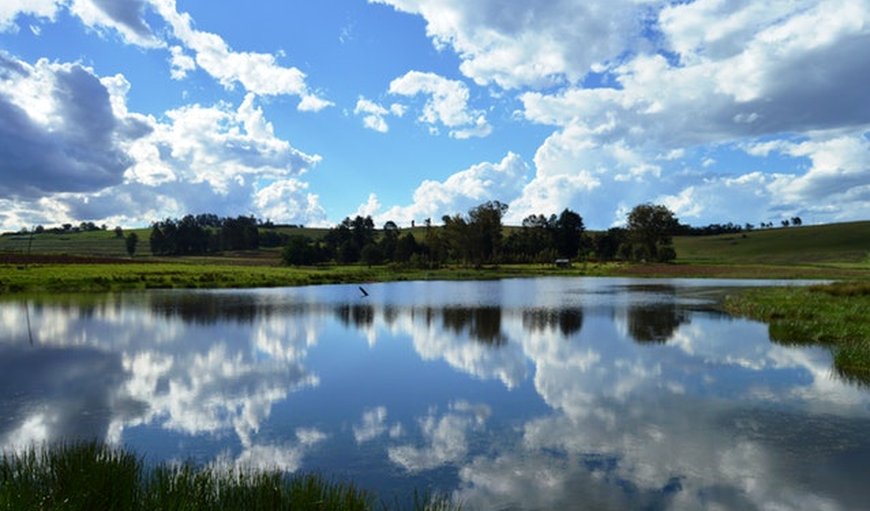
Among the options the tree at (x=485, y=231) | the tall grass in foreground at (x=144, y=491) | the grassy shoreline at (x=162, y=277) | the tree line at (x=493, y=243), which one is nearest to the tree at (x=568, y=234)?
the tree line at (x=493, y=243)

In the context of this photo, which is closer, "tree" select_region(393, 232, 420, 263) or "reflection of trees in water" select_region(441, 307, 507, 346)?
"reflection of trees in water" select_region(441, 307, 507, 346)

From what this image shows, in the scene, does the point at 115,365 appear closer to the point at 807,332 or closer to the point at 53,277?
the point at 807,332

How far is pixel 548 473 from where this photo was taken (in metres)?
11.4

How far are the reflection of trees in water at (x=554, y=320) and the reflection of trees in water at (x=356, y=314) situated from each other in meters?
10.1

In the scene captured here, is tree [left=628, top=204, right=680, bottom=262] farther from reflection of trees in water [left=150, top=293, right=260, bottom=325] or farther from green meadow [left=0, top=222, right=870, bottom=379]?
reflection of trees in water [left=150, top=293, right=260, bottom=325]

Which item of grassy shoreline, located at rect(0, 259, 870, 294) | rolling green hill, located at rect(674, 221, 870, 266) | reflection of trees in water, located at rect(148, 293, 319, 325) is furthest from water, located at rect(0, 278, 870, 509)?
rolling green hill, located at rect(674, 221, 870, 266)

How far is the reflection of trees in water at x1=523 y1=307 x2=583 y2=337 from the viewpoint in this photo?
33.7 meters

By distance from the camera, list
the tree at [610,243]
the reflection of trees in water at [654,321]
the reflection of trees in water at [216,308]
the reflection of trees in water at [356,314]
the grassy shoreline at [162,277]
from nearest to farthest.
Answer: the reflection of trees in water at [654,321]
the reflection of trees in water at [356,314]
the reflection of trees in water at [216,308]
the grassy shoreline at [162,277]
the tree at [610,243]

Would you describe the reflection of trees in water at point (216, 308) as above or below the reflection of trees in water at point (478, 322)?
above

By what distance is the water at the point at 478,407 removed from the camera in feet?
36.6

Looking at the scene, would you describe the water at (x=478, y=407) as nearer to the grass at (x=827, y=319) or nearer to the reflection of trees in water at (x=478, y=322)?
the reflection of trees in water at (x=478, y=322)

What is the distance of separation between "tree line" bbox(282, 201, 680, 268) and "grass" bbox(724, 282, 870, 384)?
9812 centimetres

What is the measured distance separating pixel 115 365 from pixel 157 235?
188695mm

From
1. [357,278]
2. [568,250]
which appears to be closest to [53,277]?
[357,278]
